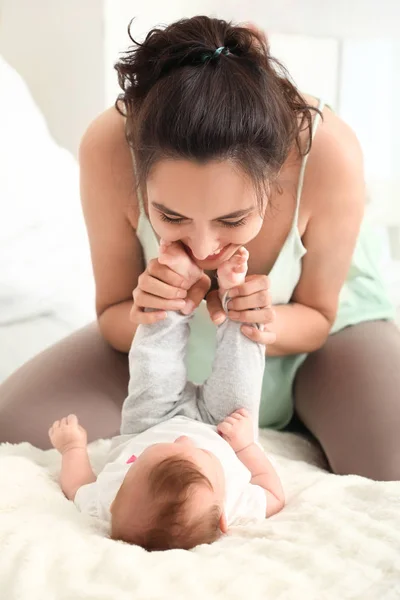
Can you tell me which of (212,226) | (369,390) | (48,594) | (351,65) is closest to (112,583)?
(48,594)

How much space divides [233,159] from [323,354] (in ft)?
1.86

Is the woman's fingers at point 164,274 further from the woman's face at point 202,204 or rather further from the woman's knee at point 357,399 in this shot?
the woman's knee at point 357,399

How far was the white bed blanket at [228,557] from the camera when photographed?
90 cm

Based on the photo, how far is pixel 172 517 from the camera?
101cm

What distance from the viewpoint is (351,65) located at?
246 cm

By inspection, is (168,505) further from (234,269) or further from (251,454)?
(234,269)

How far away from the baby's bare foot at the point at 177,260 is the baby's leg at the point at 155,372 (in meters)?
0.08

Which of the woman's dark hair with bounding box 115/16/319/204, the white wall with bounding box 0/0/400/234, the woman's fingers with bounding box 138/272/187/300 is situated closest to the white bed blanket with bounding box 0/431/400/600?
the woman's fingers with bounding box 138/272/187/300

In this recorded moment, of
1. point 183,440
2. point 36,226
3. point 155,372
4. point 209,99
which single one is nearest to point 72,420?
point 155,372

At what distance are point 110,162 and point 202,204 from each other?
1.34ft

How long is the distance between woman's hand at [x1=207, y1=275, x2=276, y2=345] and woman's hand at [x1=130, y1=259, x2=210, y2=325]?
73 millimetres

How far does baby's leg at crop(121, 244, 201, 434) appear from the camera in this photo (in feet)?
4.33

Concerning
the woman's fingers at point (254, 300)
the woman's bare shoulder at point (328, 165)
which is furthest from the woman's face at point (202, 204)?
the woman's bare shoulder at point (328, 165)

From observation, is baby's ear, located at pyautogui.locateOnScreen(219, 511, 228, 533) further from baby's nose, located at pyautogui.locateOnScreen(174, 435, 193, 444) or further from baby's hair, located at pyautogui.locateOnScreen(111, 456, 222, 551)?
baby's nose, located at pyautogui.locateOnScreen(174, 435, 193, 444)
